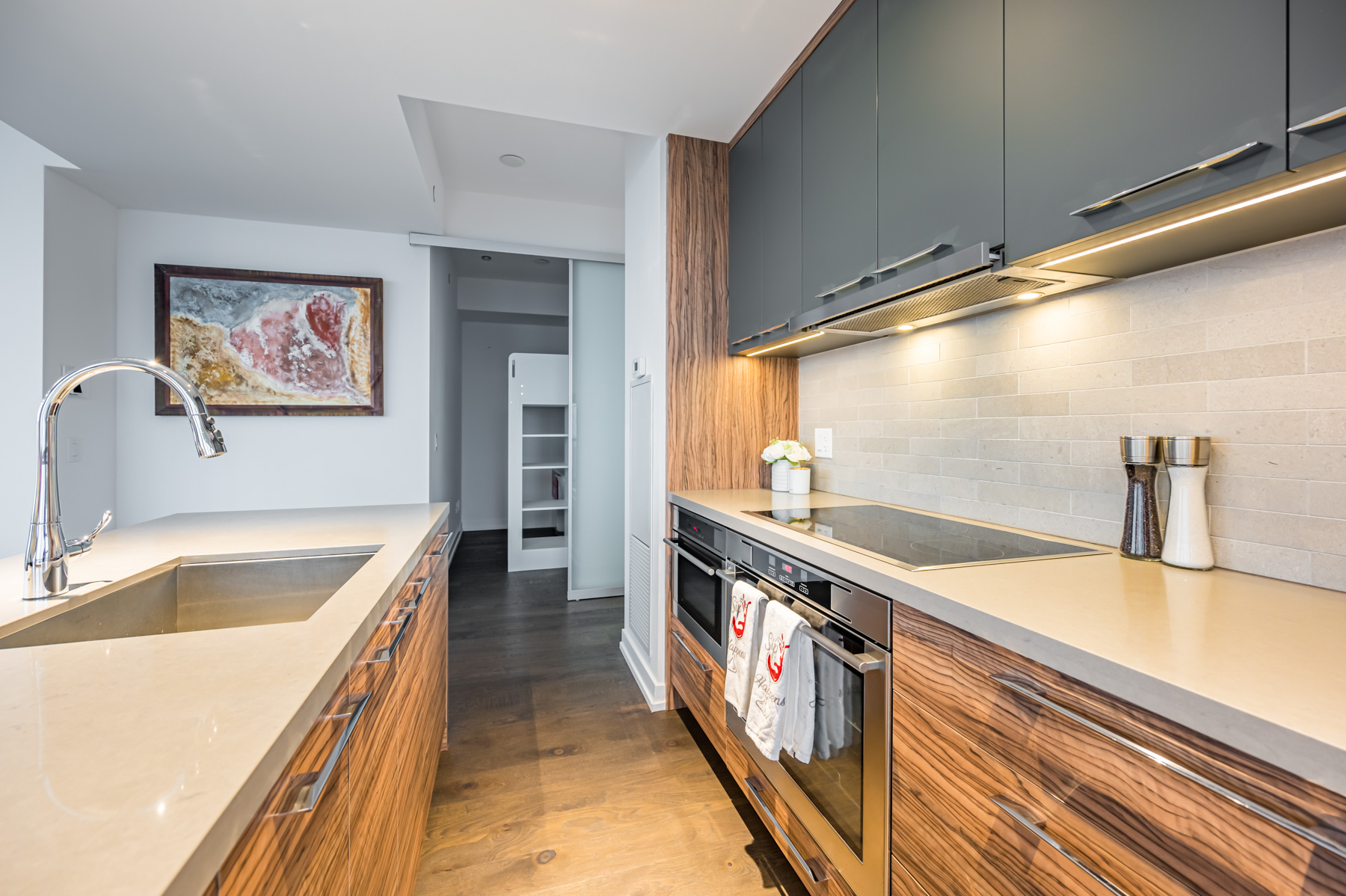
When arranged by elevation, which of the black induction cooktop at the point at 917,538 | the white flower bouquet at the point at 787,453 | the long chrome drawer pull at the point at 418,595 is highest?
the white flower bouquet at the point at 787,453

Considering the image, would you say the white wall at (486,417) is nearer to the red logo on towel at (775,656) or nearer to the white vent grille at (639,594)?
the white vent grille at (639,594)

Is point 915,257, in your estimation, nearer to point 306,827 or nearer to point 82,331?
point 306,827

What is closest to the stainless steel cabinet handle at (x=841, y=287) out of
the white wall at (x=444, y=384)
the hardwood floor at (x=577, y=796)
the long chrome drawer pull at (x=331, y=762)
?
the long chrome drawer pull at (x=331, y=762)

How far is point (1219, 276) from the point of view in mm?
1113

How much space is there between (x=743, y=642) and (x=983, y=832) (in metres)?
0.74

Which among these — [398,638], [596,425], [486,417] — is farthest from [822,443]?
[486,417]

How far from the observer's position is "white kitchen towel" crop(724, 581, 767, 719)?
1513mm

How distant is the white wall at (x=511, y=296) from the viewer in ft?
18.7

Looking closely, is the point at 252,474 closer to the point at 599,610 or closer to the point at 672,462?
the point at 599,610

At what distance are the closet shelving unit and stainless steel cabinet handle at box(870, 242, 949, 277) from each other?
3165 mm

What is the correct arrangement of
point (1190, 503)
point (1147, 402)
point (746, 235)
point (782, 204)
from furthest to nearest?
point (746, 235)
point (782, 204)
point (1147, 402)
point (1190, 503)

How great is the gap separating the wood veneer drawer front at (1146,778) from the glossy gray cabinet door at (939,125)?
864 mm

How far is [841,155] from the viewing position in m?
1.68

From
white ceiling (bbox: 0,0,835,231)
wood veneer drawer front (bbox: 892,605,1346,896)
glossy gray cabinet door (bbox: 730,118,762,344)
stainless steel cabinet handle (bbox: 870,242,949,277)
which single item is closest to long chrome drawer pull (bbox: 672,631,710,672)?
wood veneer drawer front (bbox: 892,605,1346,896)
